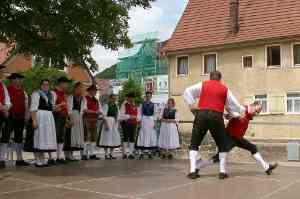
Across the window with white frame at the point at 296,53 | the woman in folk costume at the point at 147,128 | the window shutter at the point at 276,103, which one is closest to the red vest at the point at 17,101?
the woman in folk costume at the point at 147,128

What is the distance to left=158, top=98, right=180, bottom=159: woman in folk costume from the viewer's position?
43.5 feet

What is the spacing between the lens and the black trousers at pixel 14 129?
9832mm

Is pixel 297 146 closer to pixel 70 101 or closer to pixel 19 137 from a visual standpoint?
pixel 70 101

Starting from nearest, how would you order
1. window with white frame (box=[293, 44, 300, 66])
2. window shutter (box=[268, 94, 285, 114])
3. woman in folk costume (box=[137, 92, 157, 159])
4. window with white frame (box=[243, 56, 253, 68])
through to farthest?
woman in folk costume (box=[137, 92, 157, 159])
window with white frame (box=[293, 44, 300, 66])
window shutter (box=[268, 94, 285, 114])
window with white frame (box=[243, 56, 253, 68])

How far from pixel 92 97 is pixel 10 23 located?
3710mm

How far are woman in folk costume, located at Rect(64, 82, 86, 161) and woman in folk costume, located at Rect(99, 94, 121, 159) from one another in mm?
1165

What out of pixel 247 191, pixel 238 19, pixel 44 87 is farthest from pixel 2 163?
pixel 238 19

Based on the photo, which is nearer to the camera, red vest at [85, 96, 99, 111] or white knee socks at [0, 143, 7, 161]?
white knee socks at [0, 143, 7, 161]

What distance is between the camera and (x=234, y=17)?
32.9 metres

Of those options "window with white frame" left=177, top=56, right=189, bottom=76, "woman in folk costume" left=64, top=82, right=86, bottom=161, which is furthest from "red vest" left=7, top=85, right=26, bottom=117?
"window with white frame" left=177, top=56, right=189, bottom=76

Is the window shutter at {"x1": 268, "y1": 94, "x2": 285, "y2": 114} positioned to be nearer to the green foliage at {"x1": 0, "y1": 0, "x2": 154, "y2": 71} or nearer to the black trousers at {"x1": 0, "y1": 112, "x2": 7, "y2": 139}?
the green foliage at {"x1": 0, "y1": 0, "x2": 154, "y2": 71}

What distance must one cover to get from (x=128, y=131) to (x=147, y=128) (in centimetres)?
52

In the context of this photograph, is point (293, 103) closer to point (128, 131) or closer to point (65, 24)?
point (128, 131)

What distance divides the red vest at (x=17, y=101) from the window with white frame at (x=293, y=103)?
23135 mm
